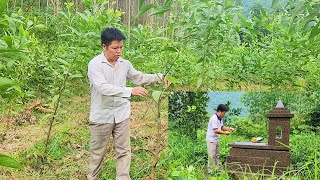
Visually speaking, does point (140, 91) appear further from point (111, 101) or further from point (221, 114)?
point (111, 101)

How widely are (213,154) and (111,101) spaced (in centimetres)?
81

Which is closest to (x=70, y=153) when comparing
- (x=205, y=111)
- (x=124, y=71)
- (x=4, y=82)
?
(x=124, y=71)

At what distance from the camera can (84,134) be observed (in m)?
4.23

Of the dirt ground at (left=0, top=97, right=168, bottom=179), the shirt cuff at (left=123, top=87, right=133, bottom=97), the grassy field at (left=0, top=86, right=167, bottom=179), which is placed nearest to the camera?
the shirt cuff at (left=123, top=87, right=133, bottom=97)

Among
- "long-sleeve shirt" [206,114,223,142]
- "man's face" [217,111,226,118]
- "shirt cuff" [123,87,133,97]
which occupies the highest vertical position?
"shirt cuff" [123,87,133,97]

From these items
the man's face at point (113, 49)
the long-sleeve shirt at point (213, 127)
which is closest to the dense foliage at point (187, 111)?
the long-sleeve shirt at point (213, 127)

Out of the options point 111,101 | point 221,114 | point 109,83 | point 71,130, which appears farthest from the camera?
point 71,130

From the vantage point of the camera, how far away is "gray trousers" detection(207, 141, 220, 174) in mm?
2480

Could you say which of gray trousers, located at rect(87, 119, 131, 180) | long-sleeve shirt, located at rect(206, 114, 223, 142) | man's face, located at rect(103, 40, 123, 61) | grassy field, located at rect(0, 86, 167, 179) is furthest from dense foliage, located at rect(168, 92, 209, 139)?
gray trousers, located at rect(87, 119, 131, 180)

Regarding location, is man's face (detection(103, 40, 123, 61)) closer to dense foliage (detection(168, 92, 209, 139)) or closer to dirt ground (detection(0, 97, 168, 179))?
dense foliage (detection(168, 92, 209, 139))

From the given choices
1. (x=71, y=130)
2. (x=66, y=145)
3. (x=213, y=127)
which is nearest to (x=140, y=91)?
(x=213, y=127)

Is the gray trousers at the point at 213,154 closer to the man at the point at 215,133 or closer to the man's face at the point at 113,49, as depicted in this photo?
the man at the point at 215,133

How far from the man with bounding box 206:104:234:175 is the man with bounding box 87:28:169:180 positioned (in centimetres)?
50

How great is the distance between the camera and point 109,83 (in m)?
2.92
